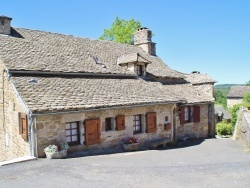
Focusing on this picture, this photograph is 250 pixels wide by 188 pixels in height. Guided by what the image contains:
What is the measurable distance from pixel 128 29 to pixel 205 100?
1411cm

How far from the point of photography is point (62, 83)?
12070mm

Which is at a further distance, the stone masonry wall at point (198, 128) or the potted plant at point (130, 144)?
the stone masonry wall at point (198, 128)

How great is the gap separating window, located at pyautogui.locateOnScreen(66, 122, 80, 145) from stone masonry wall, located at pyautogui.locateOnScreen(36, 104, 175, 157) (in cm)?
20

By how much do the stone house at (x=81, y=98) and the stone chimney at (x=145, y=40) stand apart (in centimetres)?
328

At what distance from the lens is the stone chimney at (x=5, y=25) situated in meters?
13.7

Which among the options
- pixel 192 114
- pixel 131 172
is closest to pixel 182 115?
pixel 192 114

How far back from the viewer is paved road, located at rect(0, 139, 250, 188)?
7.24m

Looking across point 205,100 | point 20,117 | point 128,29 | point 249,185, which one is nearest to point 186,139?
point 205,100

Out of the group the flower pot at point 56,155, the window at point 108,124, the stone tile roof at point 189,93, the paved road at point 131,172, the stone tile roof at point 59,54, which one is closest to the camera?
the paved road at point 131,172

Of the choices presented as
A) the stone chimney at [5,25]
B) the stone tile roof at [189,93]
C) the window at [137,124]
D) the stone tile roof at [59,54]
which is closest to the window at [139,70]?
the stone tile roof at [59,54]

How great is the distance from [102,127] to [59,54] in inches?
213

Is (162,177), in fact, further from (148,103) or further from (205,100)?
(205,100)

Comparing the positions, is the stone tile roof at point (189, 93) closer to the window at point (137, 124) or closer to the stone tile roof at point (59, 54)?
the stone tile roof at point (59, 54)

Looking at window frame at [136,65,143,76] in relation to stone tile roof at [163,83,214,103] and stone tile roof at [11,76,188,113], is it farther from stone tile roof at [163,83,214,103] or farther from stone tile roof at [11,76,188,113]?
stone tile roof at [163,83,214,103]
